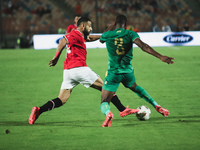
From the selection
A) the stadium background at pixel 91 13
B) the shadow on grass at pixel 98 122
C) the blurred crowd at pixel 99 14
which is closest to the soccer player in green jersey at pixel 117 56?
the shadow on grass at pixel 98 122

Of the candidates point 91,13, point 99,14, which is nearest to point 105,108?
point 91,13

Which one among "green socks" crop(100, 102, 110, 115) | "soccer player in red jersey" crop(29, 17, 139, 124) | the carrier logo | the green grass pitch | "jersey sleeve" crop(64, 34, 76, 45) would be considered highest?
"jersey sleeve" crop(64, 34, 76, 45)

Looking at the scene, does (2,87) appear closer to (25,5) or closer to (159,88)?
(159,88)

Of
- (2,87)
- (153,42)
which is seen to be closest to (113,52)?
(2,87)

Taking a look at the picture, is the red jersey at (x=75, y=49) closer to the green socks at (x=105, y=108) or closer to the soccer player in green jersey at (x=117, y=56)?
the soccer player in green jersey at (x=117, y=56)

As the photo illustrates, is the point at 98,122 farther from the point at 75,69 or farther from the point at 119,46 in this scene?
the point at 119,46

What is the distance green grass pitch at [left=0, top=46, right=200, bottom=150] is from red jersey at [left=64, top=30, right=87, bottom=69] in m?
1.14

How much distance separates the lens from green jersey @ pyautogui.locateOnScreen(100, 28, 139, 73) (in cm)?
645

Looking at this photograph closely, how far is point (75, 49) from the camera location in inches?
278

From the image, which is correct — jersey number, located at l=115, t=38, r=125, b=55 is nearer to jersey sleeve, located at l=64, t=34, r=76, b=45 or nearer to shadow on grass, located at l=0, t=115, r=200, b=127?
jersey sleeve, located at l=64, t=34, r=76, b=45

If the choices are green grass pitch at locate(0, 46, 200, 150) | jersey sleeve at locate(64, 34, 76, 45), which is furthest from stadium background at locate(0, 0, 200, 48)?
jersey sleeve at locate(64, 34, 76, 45)

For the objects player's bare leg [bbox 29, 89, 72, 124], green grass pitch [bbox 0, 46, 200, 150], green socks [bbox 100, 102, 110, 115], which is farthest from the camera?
player's bare leg [bbox 29, 89, 72, 124]

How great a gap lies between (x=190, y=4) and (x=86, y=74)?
3113 centimetres

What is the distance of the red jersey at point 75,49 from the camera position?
7006 mm
